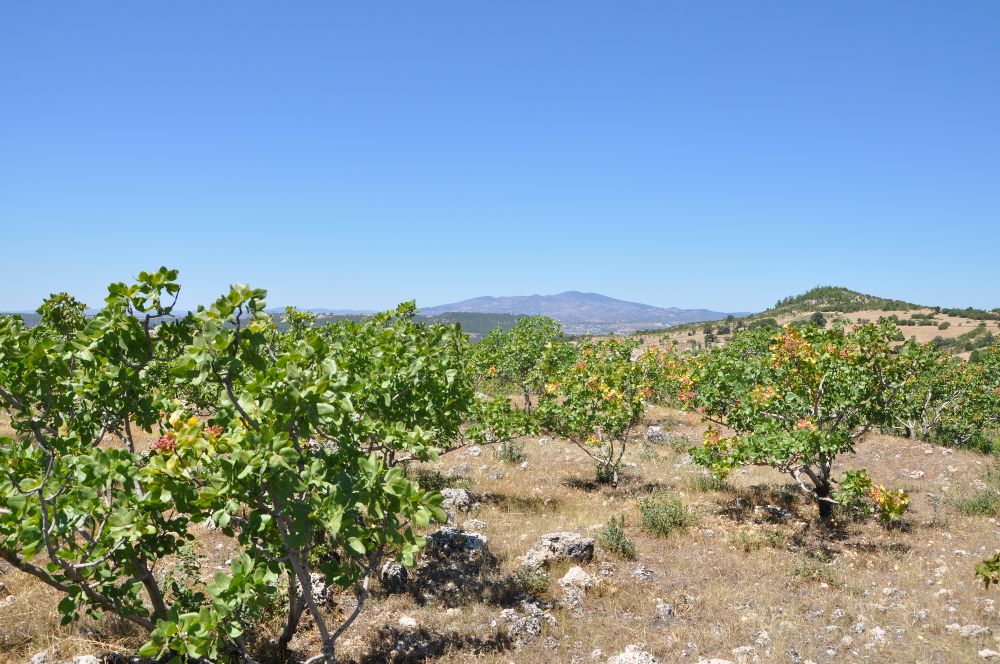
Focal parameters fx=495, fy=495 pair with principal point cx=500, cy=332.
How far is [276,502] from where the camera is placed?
3.38 m

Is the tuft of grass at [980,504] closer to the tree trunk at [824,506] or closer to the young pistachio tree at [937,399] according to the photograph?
the tree trunk at [824,506]

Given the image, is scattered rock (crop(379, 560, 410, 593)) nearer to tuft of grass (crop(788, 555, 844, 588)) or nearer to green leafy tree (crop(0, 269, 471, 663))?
green leafy tree (crop(0, 269, 471, 663))

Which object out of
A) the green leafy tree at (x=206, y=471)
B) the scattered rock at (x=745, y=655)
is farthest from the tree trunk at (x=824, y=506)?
the green leafy tree at (x=206, y=471)

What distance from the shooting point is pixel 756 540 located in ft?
27.2

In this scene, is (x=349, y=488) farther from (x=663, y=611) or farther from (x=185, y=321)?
(x=663, y=611)

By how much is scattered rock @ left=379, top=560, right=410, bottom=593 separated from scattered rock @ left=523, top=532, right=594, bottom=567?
1786 millimetres

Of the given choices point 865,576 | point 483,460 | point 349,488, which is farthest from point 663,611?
point 483,460

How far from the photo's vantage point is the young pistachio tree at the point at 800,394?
8.20m

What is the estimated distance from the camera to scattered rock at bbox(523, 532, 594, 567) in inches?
293

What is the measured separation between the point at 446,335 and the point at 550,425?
20.5 feet

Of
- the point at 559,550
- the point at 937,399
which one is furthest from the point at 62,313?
the point at 937,399

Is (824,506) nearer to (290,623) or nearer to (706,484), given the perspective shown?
(706,484)

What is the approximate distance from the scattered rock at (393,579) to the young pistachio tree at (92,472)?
2.96 m

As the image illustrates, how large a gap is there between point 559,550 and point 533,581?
0.91 m
